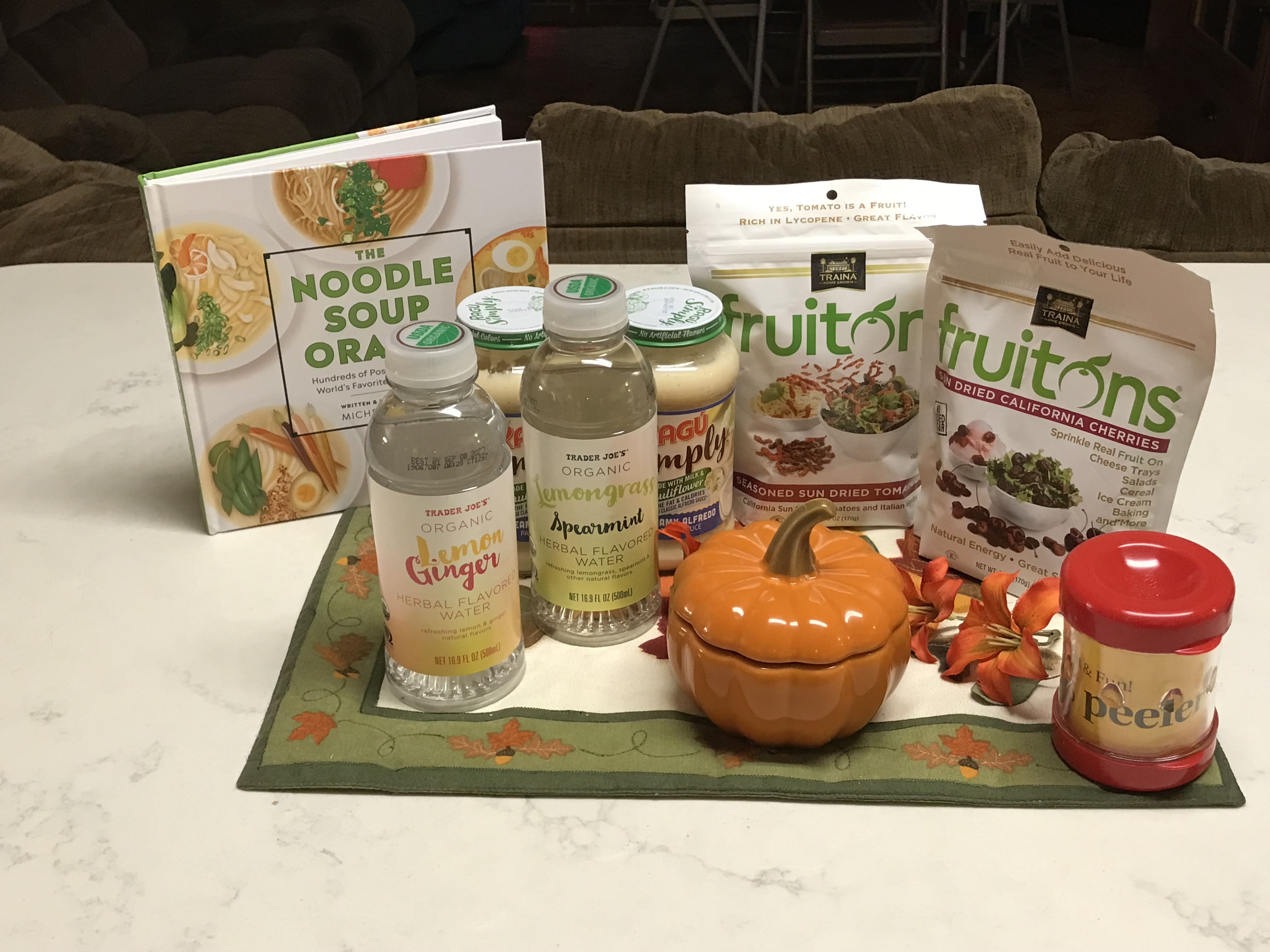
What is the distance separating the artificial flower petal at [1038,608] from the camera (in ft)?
2.70

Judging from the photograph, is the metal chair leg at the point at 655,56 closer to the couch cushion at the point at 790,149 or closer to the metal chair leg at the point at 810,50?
the metal chair leg at the point at 810,50

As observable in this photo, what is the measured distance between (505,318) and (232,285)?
0.25m

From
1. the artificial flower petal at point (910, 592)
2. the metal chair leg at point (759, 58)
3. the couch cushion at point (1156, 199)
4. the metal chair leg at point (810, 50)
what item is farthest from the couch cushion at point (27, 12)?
the artificial flower petal at point (910, 592)

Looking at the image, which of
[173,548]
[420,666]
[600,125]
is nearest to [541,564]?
[420,666]

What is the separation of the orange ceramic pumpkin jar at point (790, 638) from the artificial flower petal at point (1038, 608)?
0.36 feet

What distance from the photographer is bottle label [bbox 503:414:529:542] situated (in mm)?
879

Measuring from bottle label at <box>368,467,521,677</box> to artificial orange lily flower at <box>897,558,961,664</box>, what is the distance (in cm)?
29

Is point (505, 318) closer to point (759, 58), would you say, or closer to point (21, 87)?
point (759, 58)

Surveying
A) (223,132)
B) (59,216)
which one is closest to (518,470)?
(59,216)

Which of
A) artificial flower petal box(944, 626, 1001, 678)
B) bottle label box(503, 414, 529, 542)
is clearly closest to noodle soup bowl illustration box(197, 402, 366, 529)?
bottle label box(503, 414, 529, 542)

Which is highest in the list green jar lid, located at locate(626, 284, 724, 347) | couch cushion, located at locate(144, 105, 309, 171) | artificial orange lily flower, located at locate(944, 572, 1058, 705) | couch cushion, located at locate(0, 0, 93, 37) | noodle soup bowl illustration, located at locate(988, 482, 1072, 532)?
couch cushion, located at locate(0, 0, 93, 37)

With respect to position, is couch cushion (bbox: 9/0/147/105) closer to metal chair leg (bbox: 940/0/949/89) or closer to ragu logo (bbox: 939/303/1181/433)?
metal chair leg (bbox: 940/0/949/89)

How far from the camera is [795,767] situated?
77 cm

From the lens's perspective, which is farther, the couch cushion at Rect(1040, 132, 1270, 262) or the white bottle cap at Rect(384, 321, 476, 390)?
the couch cushion at Rect(1040, 132, 1270, 262)
